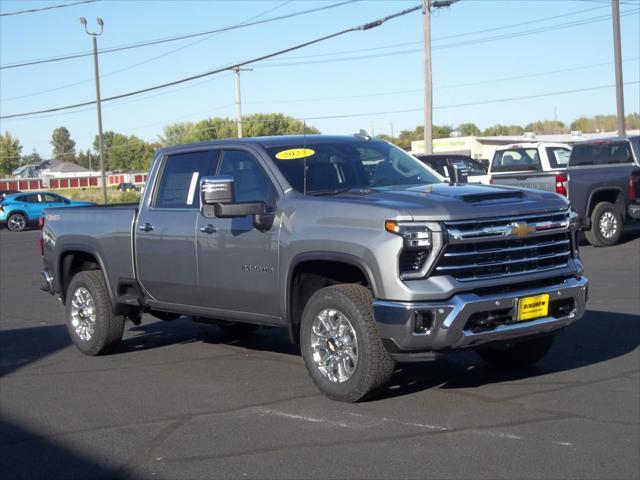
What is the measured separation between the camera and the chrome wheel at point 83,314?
920 cm

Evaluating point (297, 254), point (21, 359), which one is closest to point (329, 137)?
point (297, 254)

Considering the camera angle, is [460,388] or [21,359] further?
[21,359]

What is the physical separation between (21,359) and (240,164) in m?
3.31

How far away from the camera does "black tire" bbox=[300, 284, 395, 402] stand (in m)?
6.41

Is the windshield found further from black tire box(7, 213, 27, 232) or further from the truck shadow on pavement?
black tire box(7, 213, 27, 232)

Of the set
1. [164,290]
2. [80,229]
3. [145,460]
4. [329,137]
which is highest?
[329,137]

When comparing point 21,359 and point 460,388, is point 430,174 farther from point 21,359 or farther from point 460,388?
point 21,359

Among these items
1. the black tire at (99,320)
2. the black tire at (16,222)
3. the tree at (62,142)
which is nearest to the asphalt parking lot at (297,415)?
the black tire at (99,320)

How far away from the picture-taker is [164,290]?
8.34 meters

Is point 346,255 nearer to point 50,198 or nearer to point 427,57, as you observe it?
point 427,57

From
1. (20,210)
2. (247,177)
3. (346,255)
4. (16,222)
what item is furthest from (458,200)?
(16,222)

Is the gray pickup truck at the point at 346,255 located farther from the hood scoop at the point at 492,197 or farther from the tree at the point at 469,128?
the tree at the point at 469,128

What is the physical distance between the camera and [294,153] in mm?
7590

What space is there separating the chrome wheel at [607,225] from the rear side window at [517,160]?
3104mm
